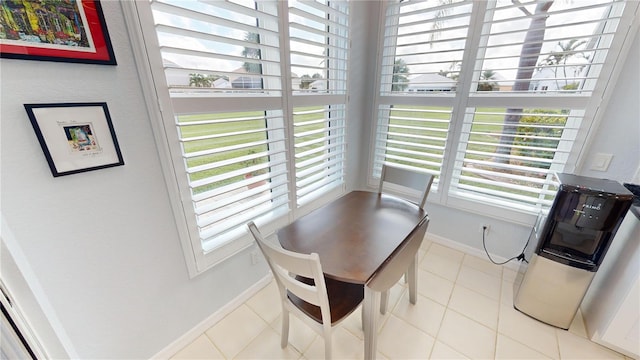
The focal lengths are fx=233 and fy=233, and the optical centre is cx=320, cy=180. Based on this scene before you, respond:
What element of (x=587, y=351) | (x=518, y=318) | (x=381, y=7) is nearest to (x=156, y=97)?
(x=381, y=7)

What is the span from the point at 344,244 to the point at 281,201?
2.50 ft

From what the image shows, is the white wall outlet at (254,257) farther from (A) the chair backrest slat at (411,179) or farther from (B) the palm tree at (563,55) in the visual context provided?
(B) the palm tree at (563,55)

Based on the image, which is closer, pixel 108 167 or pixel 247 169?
pixel 108 167

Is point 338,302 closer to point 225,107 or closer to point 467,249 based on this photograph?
point 225,107

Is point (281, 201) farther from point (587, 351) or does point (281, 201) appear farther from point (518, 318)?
point (587, 351)

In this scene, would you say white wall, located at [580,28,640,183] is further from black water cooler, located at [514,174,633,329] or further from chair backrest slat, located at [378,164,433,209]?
chair backrest slat, located at [378,164,433,209]

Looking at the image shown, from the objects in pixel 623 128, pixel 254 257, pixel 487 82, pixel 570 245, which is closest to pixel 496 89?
pixel 487 82

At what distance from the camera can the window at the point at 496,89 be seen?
1520 millimetres

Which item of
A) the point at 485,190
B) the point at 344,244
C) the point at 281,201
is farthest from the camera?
the point at 485,190

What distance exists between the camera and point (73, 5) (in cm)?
84

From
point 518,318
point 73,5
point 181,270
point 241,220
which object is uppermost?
point 73,5

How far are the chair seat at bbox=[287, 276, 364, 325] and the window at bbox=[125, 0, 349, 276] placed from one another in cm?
65

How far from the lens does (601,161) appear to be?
63.0 inches

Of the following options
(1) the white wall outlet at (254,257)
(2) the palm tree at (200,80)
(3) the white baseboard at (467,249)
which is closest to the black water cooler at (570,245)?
(3) the white baseboard at (467,249)
